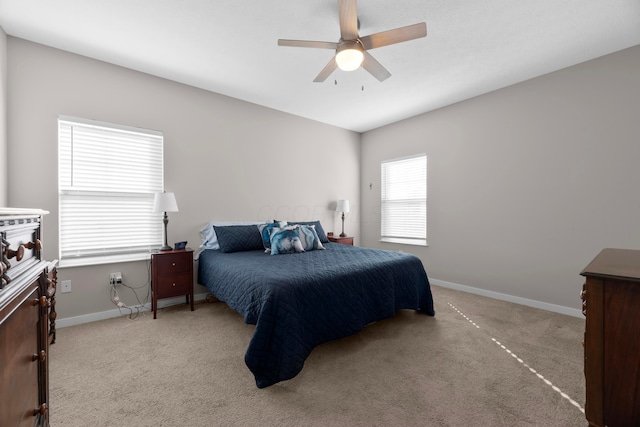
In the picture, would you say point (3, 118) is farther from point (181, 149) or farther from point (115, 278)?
point (115, 278)

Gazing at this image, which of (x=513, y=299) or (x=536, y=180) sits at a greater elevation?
(x=536, y=180)

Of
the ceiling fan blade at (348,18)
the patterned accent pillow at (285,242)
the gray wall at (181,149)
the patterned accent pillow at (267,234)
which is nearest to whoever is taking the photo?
the ceiling fan blade at (348,18)

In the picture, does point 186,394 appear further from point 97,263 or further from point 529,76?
point 529,76

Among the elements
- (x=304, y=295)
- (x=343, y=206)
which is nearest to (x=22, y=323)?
(x=304, y=295)

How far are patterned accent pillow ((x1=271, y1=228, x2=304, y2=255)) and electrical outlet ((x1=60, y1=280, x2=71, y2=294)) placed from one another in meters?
1.96

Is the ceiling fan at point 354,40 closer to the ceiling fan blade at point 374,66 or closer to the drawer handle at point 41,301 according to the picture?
the ceiling fan blade at point 374,66

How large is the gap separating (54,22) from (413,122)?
427 centimetres

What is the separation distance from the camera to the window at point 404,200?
437 centimetres

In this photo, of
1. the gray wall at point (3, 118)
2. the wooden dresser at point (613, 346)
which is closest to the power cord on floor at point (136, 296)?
the gray wall at point (3, 118)

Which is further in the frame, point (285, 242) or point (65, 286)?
point (285, 242)

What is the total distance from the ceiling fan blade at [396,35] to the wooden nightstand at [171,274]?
2646mm

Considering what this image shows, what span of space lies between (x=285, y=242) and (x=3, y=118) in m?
2.69

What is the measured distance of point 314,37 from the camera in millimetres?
2436

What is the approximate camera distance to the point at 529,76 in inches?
123
